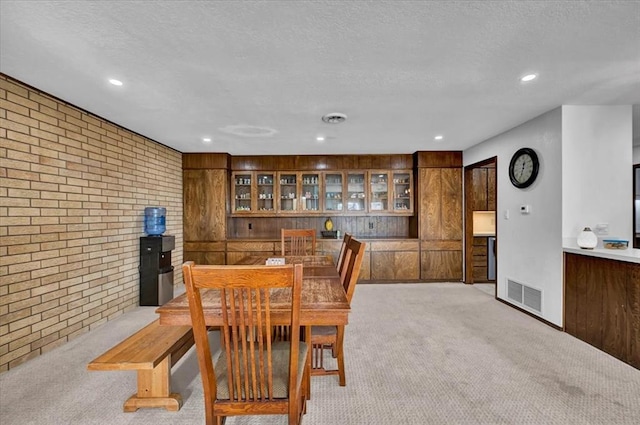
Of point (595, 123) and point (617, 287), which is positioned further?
point (595, 123)

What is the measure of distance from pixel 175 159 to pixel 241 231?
1814 mm

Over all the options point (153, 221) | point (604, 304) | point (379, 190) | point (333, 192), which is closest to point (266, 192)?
point (333, 192)

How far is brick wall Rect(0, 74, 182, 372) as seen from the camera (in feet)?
8.20

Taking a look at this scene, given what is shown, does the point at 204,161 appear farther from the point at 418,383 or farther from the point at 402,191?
the point at 418,383

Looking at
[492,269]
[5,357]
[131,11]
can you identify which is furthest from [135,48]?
[492,269]

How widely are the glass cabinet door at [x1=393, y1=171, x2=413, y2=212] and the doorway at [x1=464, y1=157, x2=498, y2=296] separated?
991 millimetres

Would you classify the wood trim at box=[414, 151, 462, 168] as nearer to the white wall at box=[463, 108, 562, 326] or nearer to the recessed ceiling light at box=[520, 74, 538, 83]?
the white wall at box=[463, 108, 562, 326]

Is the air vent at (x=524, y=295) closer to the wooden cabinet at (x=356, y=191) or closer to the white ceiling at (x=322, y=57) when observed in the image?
the white ceiling at (x=322, y=57)

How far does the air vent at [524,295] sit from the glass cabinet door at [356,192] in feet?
8.99

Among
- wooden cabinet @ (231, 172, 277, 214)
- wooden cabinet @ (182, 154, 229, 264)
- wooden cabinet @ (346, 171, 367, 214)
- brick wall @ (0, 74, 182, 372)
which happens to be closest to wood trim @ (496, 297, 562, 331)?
wooden cabinet @ (346, 171, 367, 214)

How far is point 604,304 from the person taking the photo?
2678mm

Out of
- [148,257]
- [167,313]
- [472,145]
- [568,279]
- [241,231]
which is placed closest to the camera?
[167,313]

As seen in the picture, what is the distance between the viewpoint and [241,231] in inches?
236

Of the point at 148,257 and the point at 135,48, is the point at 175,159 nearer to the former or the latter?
the point at 148,257
